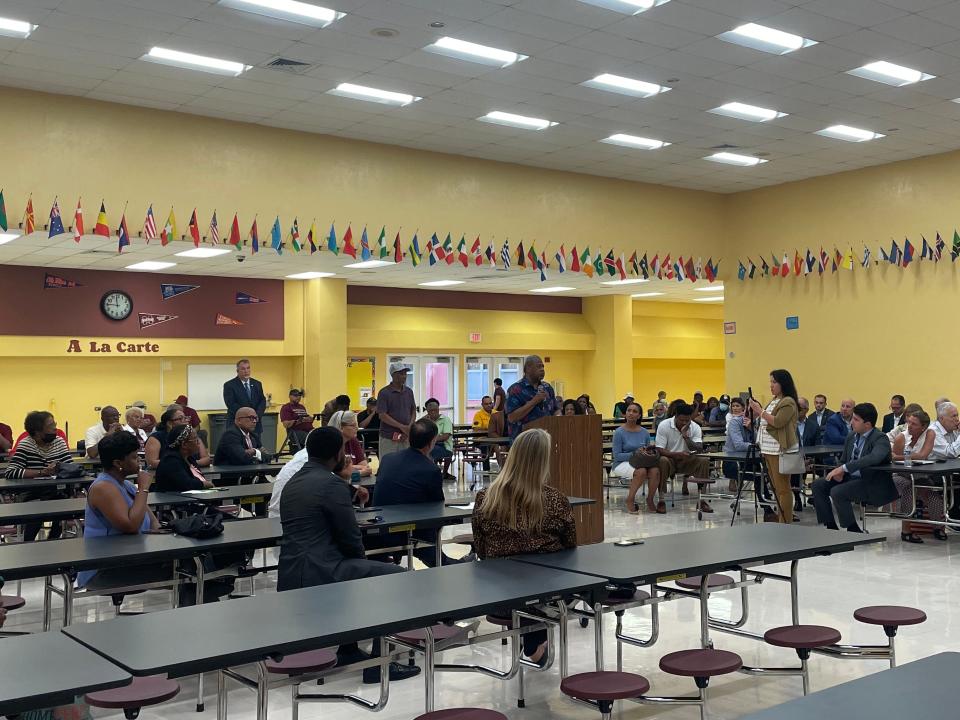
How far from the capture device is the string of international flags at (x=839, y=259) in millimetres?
12289

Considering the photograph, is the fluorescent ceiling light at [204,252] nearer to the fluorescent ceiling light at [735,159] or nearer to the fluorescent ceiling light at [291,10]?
the fluorescent ceiling light at [291,10]

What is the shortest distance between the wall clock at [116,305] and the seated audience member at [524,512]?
12.2m

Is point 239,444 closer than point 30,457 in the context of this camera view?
A: No

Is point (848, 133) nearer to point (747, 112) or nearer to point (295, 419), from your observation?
point (747, 112)

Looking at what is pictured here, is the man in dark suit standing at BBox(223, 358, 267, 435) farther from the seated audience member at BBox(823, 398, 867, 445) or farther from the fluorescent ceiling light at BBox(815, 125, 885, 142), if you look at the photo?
the fluorescent ceiling light at BBox(815, 125, 885, 142)

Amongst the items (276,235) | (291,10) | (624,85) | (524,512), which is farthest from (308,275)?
(524,512)

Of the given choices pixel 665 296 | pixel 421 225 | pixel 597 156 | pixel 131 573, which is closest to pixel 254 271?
pixel 421 225

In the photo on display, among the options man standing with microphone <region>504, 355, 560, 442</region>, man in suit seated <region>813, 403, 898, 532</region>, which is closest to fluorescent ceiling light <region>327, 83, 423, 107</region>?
man standing with microphone <region>504, 355, 560, 442</region>

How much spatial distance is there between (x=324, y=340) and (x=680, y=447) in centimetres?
753

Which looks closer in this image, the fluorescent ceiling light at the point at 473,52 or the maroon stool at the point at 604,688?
the maroon stool at the point at 604,688

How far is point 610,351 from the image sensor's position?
817 inches

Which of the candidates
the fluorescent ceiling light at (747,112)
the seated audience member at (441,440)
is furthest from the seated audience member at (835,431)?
the seated audience member at (441,440)

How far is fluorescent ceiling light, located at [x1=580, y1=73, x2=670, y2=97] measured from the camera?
910 cm

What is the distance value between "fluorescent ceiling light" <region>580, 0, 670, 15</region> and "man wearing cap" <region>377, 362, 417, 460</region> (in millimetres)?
4977
